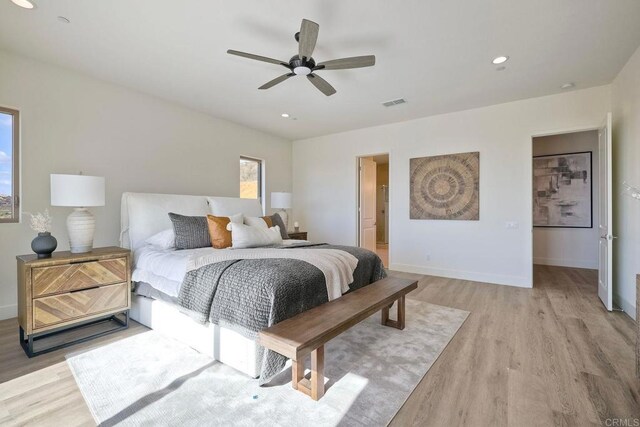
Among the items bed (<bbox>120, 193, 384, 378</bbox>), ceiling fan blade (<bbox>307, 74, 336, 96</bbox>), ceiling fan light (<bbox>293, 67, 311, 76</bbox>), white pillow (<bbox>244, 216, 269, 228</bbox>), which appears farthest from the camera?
white pillow (<bbox>244, 216, 269, 228</bbox>)

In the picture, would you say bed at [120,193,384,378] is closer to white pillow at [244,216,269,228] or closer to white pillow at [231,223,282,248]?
white pillow at [231,223,282,248]

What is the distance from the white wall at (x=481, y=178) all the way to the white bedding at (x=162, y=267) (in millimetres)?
3632

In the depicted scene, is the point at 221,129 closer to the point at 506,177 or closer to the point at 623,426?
the point at 506,177

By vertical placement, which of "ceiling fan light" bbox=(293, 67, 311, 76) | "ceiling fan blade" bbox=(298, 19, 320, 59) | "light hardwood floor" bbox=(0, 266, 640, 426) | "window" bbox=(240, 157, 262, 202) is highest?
"ceiling fan blade" bbox=(298, 19, 320, 59)

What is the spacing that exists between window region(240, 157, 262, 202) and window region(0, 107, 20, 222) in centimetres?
304

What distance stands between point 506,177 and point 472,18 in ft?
9.25

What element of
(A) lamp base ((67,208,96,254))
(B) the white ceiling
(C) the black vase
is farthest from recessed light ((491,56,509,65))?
(C) the black vase

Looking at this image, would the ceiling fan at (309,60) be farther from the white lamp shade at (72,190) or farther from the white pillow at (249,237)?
the white lamp shade at (72,190)

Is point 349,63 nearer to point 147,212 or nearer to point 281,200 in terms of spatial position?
point 147,212

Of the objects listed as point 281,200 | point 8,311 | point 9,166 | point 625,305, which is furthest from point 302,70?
point 625,305

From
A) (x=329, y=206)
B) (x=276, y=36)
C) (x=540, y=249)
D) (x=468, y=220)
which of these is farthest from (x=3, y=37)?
(x=540, y=249)

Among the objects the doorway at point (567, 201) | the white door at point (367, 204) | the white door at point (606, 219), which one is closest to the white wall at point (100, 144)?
the white door at point (367, 204)

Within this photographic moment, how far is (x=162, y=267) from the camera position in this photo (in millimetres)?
2682

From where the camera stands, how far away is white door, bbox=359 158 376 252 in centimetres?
610
